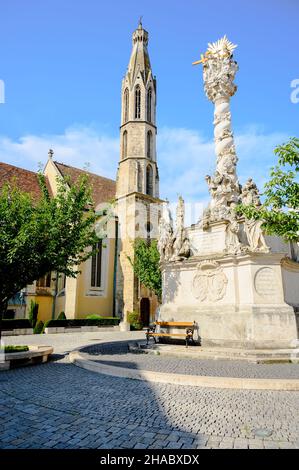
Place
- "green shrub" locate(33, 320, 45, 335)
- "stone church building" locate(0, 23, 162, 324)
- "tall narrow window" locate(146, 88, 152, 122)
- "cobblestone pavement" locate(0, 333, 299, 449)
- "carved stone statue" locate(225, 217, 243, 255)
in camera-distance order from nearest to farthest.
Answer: "cobblestone pavement" locate(0, 333, 299, 449)
"carved stone statue" locate(225, 217, 243, 255)
"green shrub" locate(33, 320, 45, 335)
"stone church building" locate(0, 23, 162, 324)
"tall narrow window" locate(146, 88, 152, 122)

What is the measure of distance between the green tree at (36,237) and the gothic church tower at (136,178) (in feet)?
67.6

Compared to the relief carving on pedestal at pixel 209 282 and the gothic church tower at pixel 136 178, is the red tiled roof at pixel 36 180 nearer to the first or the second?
the gothic church tower at pixel 136 178

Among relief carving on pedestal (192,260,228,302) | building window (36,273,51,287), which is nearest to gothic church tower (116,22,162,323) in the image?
building window (36,273,51,287)

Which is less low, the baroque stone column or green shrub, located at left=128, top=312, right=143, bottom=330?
the baroque stone column

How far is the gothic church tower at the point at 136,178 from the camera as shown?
32625mm

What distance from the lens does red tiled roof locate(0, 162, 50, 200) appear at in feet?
108

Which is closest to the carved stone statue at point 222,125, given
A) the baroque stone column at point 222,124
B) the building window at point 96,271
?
the baroque stone column at point 222,124

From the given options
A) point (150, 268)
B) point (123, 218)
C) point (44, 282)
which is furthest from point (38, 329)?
point (123, 218)

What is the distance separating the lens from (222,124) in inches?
555

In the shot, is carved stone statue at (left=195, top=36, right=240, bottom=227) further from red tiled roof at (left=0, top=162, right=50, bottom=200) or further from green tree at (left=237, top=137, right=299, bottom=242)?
red tiled roof at (left=0, top=162, right=50, bottom=200)

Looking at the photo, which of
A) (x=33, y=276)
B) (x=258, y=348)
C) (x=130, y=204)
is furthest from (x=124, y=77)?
(x=258, y=348)

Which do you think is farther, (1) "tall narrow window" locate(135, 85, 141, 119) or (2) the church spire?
(2) the church spire

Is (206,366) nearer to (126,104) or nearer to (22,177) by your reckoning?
(22,177)
